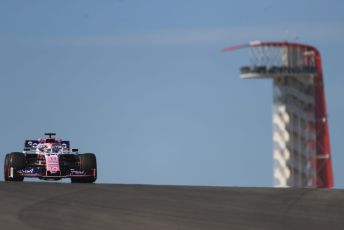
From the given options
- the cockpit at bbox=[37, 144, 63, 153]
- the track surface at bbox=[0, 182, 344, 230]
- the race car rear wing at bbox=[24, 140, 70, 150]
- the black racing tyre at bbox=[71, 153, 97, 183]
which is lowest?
the track surface at bbox=[0, 182, 344, 230]

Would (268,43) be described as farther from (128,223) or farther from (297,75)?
(128,223)

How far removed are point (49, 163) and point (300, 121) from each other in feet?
517

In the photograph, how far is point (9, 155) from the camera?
38.7 meters

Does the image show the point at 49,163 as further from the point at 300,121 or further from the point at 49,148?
the point at 300,121

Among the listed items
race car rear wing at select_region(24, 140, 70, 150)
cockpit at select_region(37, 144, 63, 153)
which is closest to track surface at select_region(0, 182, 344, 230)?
cockpit at select_region(37, 144, 63, 153)

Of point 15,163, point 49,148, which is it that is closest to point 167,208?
point 15,163

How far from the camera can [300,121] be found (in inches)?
7648

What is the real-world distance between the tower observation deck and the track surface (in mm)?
158603

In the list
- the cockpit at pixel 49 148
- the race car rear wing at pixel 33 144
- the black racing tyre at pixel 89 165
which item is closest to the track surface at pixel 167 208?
the black racing tyre at pixel 89 165

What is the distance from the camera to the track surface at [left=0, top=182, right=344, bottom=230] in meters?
22.4

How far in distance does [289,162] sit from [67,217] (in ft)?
582

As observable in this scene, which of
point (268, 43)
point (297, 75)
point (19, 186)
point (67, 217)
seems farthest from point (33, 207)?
point (297, 75)

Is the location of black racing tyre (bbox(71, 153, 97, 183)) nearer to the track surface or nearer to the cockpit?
the cockpit

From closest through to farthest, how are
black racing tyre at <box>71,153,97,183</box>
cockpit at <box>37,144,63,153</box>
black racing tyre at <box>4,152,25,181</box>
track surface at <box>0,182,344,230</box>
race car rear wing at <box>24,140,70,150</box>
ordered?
track surface at <box>0,182,344,230</box> → black racing tyre at <box>4,152,25,181</box> → black racing tyre at <box>71,153,97,183</box> → cockpit at <box>37,144,63,153</box> → race car rear wing at <box>24,140,70,150</box>
